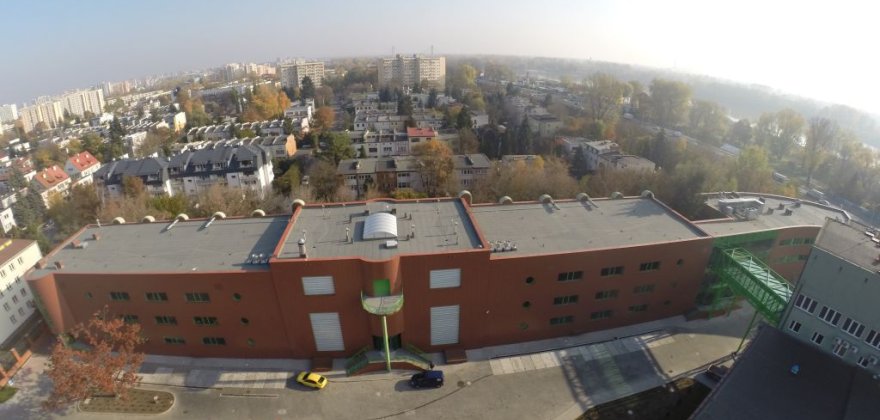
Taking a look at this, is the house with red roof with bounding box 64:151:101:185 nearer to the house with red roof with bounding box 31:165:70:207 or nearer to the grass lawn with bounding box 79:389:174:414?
the house with red roof with bounding box 31:165:70:207

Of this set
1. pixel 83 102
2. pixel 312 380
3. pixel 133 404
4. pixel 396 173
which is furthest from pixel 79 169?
pixel 83 102

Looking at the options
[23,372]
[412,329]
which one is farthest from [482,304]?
[23,372]

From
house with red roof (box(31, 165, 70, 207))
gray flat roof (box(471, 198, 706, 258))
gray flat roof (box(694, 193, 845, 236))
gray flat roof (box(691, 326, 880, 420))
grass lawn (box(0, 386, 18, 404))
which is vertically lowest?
house with red roof (box(31, 165, 70, 207))

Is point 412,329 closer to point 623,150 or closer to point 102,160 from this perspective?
point 623,150

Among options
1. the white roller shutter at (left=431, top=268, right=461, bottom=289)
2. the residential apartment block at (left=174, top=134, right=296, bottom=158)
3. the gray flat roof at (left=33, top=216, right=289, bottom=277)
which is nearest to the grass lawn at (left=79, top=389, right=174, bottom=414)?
the gray flat roof at (left=33, top=216, right=289, bottom=277)

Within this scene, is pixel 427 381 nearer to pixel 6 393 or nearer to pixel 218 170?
pixel 6 393

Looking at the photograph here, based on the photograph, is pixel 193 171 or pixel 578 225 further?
pixel 193 171
